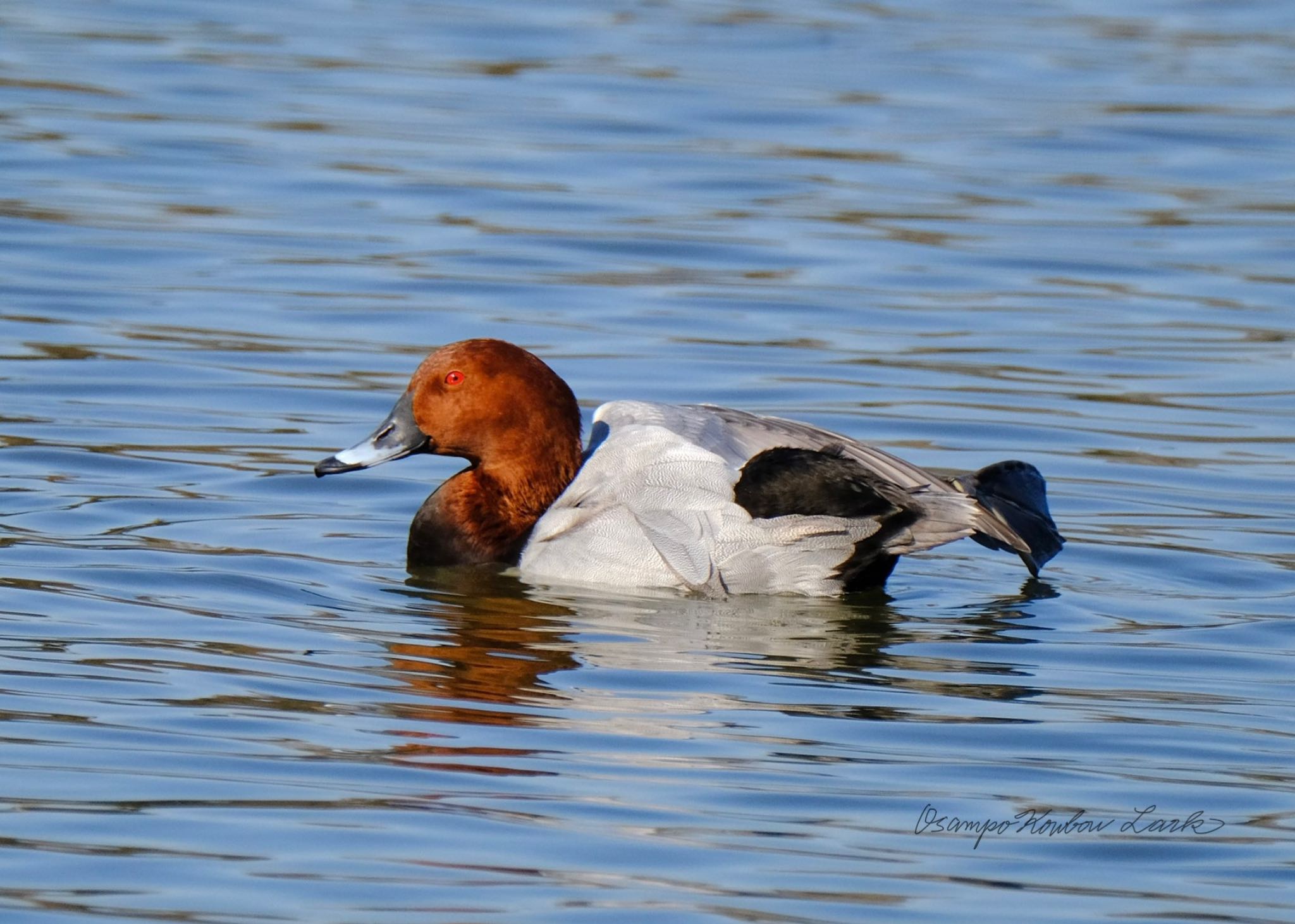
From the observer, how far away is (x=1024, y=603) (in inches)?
276

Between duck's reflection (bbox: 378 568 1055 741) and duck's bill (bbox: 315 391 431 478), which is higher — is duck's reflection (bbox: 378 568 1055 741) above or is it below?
below

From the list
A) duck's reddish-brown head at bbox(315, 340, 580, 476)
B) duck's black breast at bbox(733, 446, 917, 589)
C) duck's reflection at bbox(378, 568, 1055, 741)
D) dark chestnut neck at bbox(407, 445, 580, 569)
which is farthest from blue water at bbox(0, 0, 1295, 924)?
duck's reddish-brown head at bbox(315, 340, 580, 476)

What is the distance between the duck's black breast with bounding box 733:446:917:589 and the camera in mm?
6781

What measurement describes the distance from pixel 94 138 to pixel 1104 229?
6.35 m

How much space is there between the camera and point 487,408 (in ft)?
24.6

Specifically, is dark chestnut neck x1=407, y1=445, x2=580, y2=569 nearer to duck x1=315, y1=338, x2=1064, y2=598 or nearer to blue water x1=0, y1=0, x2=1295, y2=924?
duck x1=315, y1=338, x2=1064, y2=598

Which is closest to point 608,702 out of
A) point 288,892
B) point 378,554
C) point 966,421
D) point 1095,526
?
point 288,892

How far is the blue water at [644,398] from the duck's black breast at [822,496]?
0.28 metres

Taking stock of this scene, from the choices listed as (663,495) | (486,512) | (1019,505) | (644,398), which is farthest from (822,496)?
(644,398)

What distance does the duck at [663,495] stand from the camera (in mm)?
6801

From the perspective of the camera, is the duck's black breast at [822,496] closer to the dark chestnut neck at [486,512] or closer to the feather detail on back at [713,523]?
the feather detail on back at [713,523]

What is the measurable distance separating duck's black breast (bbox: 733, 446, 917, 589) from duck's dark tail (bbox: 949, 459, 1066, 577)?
11.1 inches

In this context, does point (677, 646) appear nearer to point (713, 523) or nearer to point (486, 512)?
point (713, 523)

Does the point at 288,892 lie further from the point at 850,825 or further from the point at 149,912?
the point at 850,825
